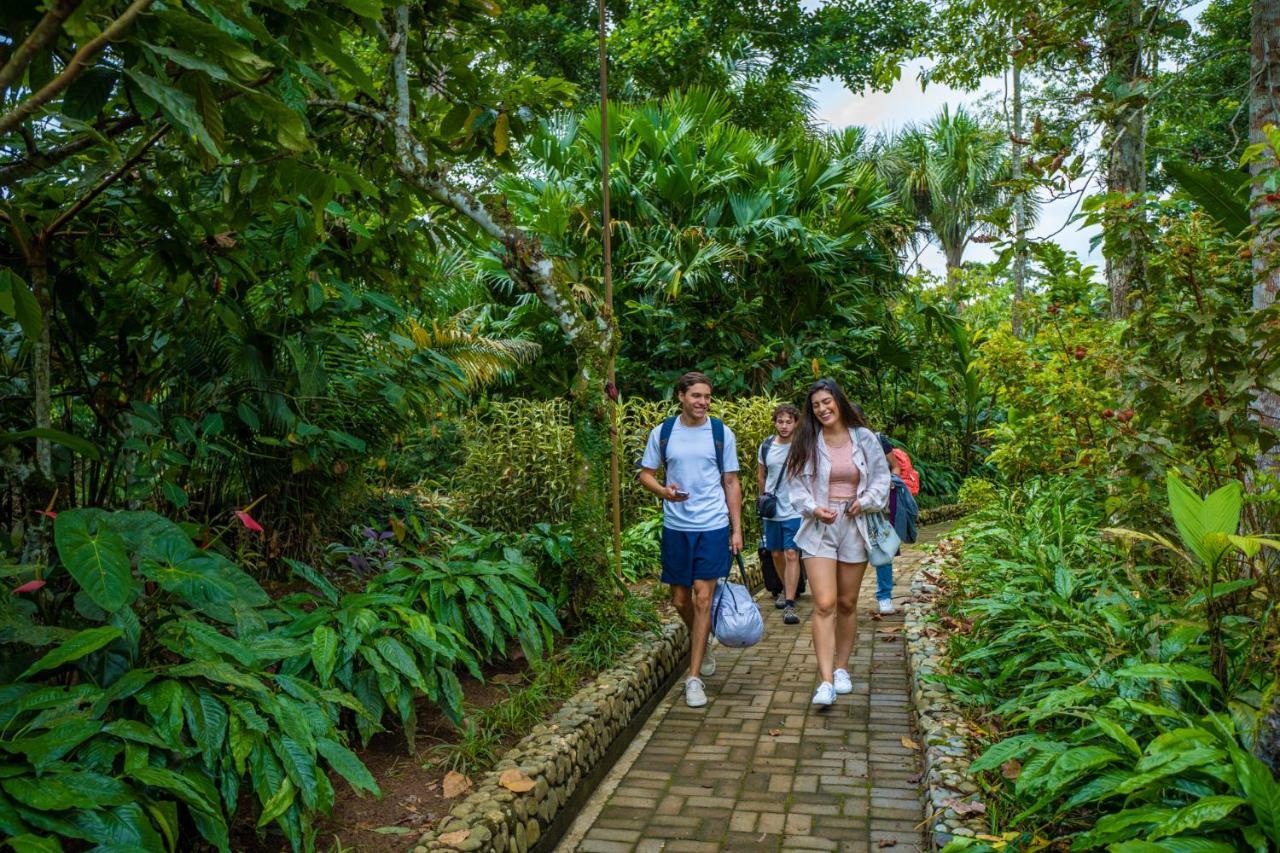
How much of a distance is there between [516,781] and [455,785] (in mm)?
233

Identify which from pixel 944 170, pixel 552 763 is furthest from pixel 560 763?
pixel 944 170

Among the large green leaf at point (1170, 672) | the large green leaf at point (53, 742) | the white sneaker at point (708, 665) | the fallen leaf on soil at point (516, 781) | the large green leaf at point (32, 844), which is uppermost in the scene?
the large green leaf at point (53, 742)

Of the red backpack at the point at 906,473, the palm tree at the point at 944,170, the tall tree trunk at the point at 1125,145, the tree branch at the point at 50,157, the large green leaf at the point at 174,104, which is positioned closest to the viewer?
the large green leaf at the point at 174,104

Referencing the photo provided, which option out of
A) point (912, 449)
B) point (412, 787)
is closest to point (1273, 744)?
point (412, 787)

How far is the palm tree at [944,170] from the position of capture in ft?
99.0

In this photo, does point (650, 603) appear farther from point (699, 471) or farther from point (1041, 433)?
point (1041, 433)

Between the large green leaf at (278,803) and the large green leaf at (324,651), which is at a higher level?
the large green leaf at (324,651)

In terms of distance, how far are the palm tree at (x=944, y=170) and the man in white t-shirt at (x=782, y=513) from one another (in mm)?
24844

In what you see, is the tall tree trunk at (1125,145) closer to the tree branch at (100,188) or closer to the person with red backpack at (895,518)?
the person with red backpack at (895,518)

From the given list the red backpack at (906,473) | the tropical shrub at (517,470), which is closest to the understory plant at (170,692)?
the tropical shrub at (517,470)

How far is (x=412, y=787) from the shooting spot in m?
3.66

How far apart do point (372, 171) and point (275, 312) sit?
3.12ft

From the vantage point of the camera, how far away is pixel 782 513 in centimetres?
723

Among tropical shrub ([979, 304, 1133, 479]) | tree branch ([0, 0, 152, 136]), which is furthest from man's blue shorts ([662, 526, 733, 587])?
tree branch ([0, 0, 152, 136])
